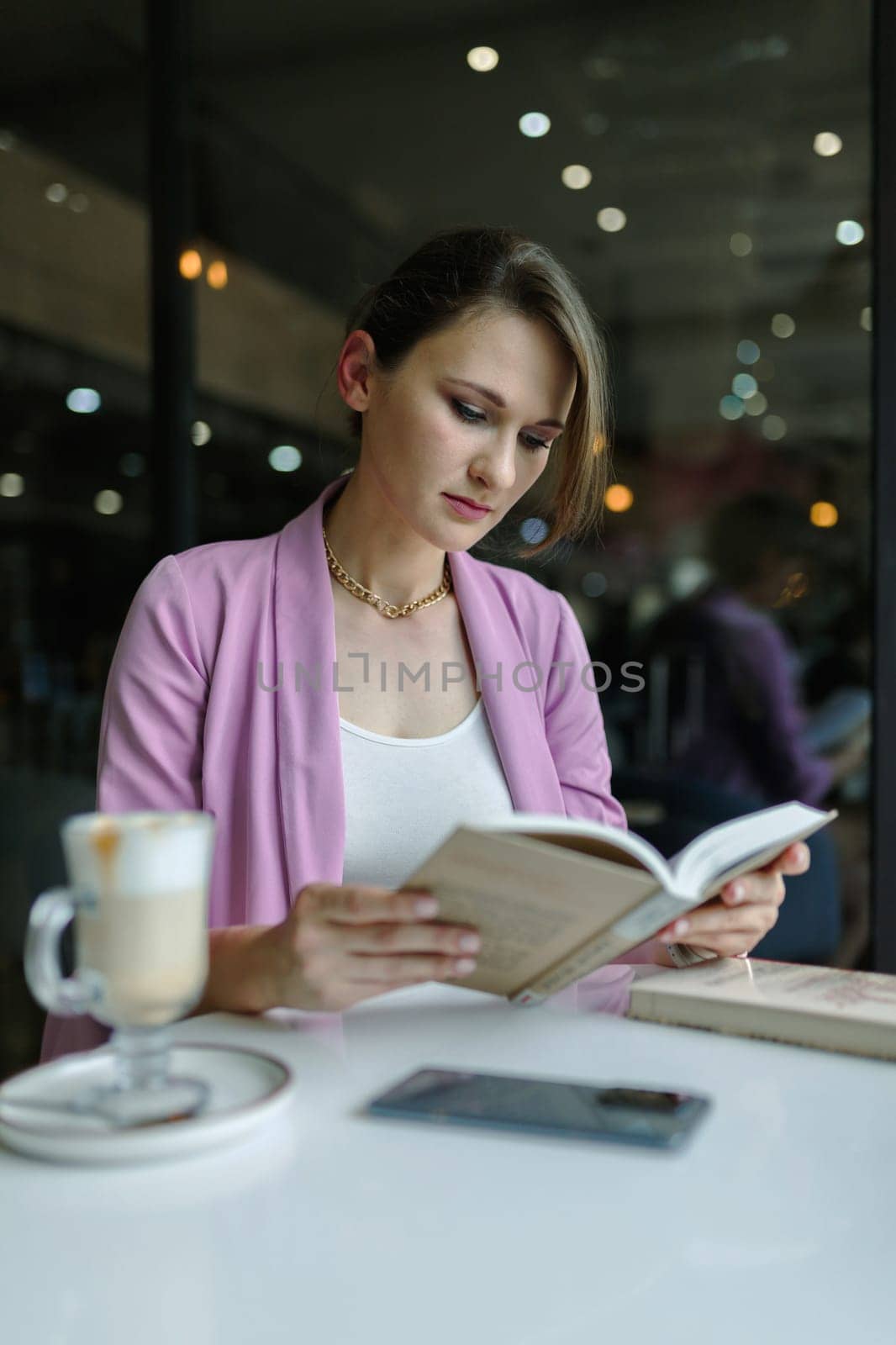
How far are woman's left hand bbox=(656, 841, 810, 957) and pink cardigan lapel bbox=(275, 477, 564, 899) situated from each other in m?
0.43

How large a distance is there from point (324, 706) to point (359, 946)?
0.56m

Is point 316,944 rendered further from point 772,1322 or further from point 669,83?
point 669,83

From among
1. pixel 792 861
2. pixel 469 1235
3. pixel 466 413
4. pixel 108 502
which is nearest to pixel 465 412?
pixel 466 413

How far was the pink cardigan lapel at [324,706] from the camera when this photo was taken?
1.45 m

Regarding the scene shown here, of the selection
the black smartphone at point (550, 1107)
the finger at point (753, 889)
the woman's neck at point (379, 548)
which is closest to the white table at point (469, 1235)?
the black smartphone at point (550, 1107)

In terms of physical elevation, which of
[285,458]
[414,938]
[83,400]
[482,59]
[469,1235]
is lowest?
[469,1235]

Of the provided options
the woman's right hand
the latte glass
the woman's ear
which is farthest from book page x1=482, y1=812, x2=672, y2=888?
the woman's ear

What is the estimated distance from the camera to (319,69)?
2.89m

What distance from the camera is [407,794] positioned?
5.00 ft

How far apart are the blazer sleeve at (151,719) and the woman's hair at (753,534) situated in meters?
1.58

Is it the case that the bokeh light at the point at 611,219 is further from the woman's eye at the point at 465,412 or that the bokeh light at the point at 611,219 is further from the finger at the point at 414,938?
the finger at the point at 414,938

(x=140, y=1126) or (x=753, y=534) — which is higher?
(x=753, y=534)

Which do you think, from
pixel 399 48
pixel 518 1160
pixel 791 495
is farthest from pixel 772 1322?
pixel 399 48

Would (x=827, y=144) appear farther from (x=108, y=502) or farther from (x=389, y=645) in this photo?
(x=108, y=502)
